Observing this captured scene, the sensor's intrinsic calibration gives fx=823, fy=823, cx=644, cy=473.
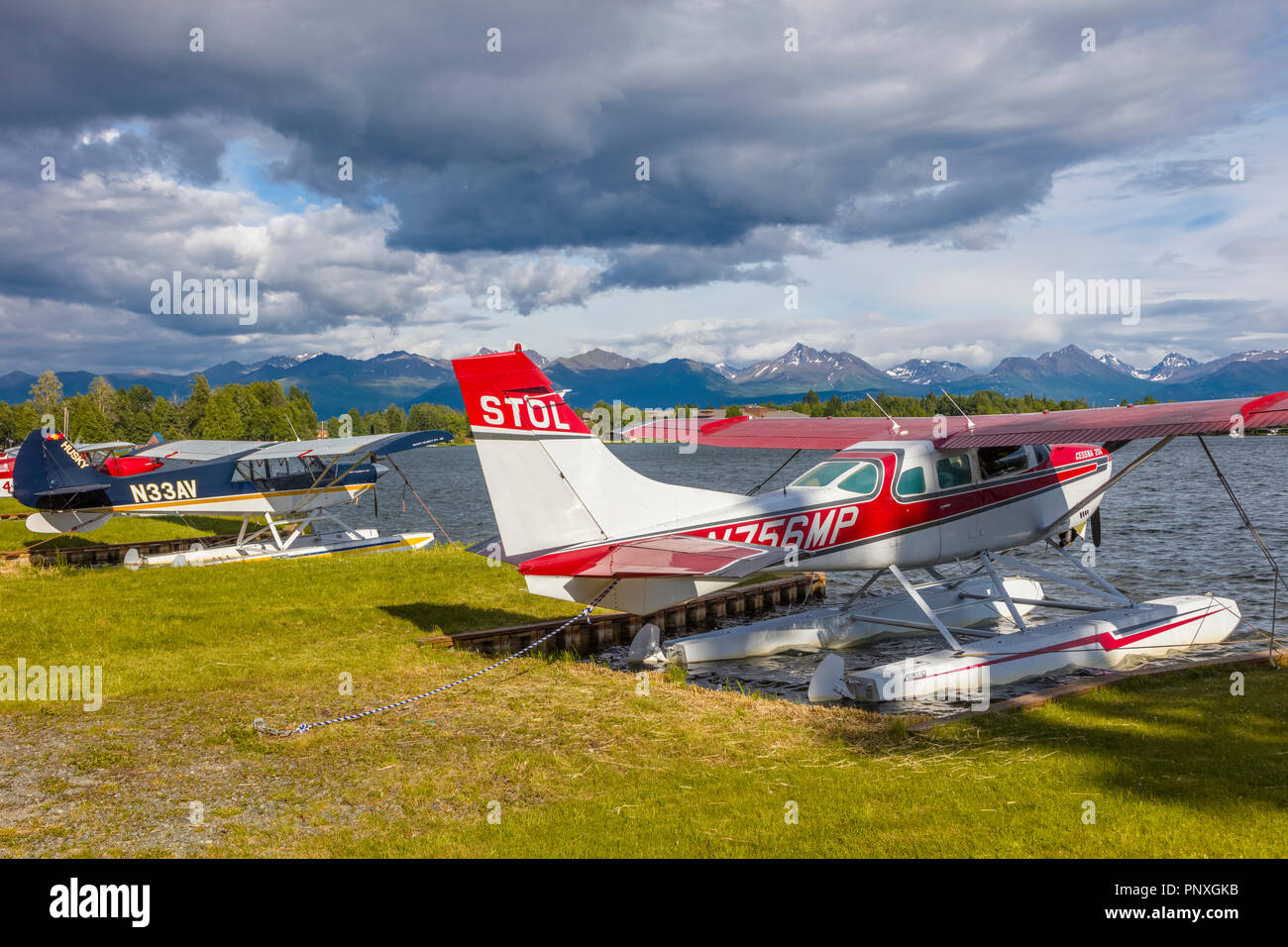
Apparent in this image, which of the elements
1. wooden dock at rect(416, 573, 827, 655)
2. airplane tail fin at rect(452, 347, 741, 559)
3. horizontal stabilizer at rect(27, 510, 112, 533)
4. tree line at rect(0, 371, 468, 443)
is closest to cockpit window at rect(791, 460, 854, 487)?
airplane tail fin at rect(452, 347, 741, 559)

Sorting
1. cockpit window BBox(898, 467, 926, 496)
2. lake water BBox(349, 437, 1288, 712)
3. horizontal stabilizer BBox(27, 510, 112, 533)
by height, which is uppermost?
cockpit window BBox(898, 467, 926, 496)

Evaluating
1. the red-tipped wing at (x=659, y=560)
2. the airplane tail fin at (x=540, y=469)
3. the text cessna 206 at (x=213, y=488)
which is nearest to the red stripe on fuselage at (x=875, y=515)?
the red-tipped wing at (x=659, y=560)

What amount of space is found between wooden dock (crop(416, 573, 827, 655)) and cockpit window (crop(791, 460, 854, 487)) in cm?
361

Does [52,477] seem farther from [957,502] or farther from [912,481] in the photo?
[957,502]

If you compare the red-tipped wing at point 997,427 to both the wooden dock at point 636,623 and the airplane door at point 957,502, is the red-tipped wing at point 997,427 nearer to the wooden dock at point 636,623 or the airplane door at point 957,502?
the airplane door at point 957,502

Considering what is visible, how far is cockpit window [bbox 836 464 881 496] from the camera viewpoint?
416 inches

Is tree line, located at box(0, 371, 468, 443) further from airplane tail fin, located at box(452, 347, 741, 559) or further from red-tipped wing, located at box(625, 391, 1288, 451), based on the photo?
airplane tail fin, located at box(452, 347, 741, 559)

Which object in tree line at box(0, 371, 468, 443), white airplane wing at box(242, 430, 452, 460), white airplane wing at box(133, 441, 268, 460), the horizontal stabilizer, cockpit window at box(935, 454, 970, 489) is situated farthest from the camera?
tree line at box(0, 371, 468, 443)

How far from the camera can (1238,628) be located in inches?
510

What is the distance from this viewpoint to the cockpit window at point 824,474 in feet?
35.0

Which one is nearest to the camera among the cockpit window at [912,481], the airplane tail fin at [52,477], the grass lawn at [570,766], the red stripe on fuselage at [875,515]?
the grass lawn at [570,766]

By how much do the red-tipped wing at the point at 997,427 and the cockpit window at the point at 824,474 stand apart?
129 cm

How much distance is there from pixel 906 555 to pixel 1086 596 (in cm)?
827
